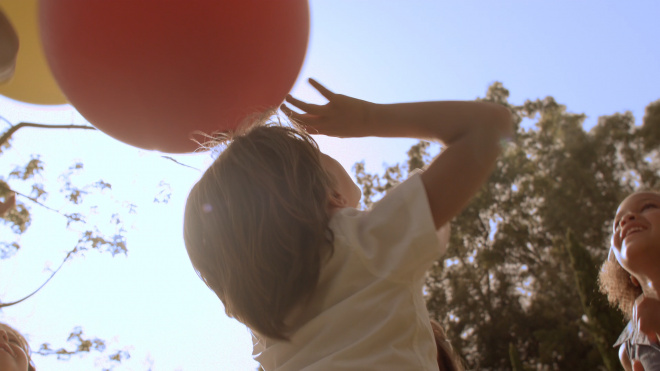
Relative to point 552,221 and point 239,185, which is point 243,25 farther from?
point 552,221

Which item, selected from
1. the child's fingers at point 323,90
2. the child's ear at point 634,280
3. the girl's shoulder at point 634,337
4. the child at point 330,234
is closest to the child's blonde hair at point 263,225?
the child at point 330,234

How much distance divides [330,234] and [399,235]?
15cm

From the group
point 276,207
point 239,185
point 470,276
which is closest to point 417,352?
point 276,207

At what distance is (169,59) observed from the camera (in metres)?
1.41

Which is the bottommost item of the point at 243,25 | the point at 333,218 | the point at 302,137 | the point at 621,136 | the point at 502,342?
the point at 502,342

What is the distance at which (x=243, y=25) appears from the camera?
56.2 inches

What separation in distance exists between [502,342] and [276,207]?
16534mm

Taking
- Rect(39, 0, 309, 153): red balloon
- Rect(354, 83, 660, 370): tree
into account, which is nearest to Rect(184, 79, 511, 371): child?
Rect(39, 0, 309, 153): red balloon

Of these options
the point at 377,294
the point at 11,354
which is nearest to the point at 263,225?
the point at 377,294

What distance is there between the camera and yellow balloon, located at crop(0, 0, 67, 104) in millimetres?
1896

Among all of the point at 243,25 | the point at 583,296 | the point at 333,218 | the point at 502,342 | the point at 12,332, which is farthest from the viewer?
the point at 502,342

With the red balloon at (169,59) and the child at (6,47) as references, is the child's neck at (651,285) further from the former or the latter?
the child at (6,47)

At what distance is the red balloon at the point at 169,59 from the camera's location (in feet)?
4.57

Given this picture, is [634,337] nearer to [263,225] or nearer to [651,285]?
[651,285]
